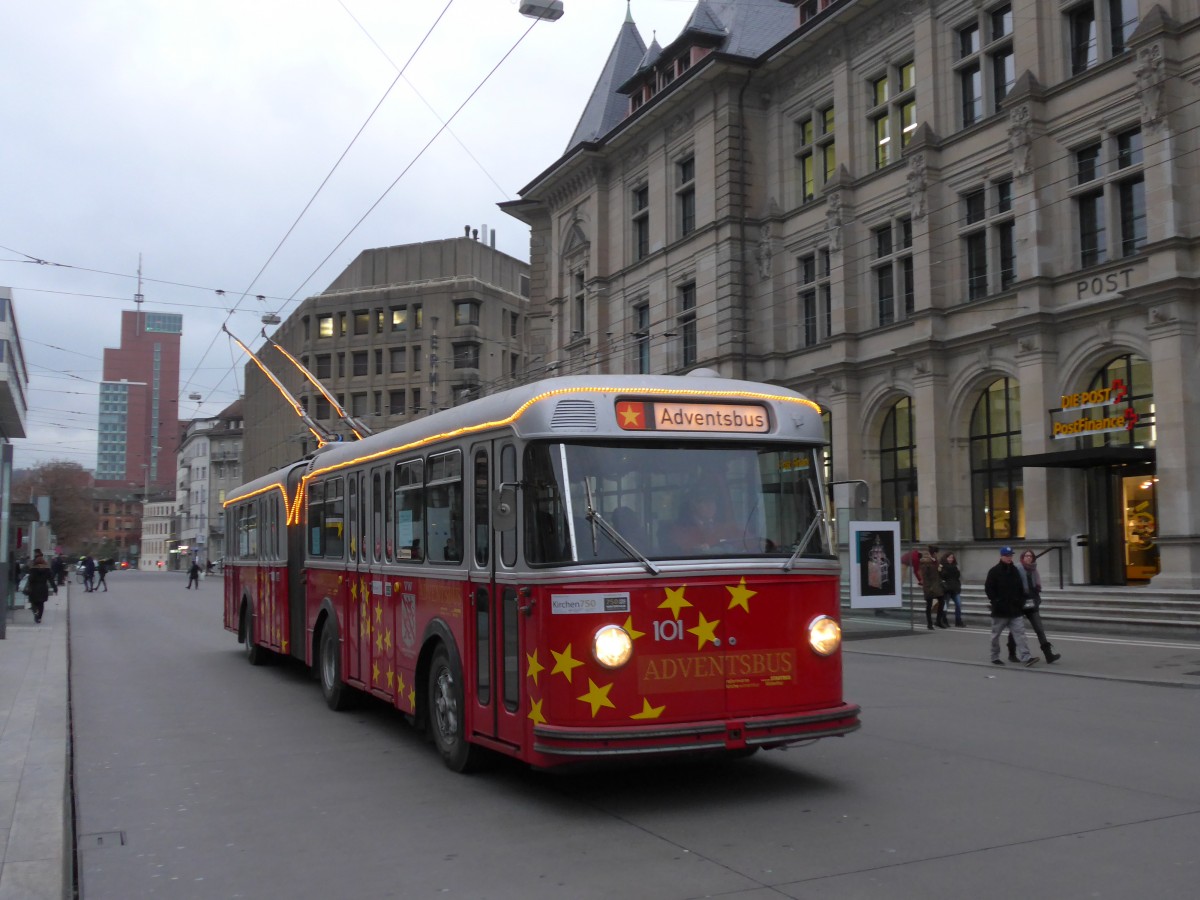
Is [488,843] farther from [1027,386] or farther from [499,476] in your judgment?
[1027,386]

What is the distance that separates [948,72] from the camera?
29.9 m

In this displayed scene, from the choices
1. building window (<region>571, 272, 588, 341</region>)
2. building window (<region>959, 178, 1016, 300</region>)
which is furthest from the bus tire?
building window (<region>571, 272, 588, 341</region>)

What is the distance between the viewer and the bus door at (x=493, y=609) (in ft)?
25.7

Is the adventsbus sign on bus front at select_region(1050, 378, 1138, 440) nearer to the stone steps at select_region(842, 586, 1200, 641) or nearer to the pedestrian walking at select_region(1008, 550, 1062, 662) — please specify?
the stone steps at select_region(842, 586, 1200, 641)

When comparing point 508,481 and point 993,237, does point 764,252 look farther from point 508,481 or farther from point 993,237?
point 508,481

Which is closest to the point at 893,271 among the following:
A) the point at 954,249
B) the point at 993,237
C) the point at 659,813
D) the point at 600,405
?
the point at 954,249

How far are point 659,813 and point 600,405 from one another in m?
2.65

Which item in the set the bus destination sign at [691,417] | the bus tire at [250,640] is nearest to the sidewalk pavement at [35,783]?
the bus tire at [250,640]

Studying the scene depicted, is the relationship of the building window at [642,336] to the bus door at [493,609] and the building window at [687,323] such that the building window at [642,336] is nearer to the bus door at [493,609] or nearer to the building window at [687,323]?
the building window at [687,323]

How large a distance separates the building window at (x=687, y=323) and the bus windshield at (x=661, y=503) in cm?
2993

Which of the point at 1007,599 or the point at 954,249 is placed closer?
the point at 1007,599

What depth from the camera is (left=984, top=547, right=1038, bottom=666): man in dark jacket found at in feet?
53.3

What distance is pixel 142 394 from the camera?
170750 mm

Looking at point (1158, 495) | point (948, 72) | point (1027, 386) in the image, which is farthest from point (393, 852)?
point (948, 72)
